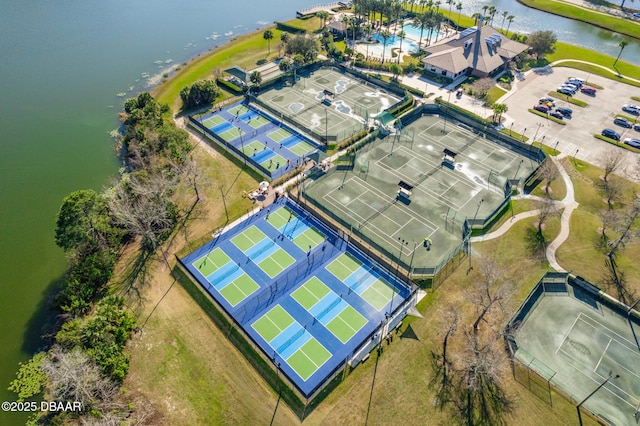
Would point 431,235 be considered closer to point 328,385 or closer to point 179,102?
point 328,385

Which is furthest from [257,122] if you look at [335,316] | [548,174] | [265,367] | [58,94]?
[548,174]

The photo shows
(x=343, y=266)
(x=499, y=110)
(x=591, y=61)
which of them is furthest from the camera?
(x=591, y=61)

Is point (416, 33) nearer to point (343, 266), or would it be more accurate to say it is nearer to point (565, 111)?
point (565, 111)

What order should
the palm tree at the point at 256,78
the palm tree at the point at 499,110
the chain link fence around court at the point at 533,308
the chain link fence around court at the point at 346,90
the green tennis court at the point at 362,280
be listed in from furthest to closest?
the palm tree at the point at 256,78 → the palm tree at the point at 499,110 → the chain link fence around court at the point at 346,90 → the green tennis court at the point at 362,280 → the chain link fence around court at the point at 533,308

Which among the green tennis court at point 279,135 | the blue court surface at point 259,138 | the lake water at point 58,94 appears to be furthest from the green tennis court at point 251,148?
the lake water at point 58,94

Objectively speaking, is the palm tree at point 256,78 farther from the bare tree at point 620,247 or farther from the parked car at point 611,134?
the parked car at point 611,134

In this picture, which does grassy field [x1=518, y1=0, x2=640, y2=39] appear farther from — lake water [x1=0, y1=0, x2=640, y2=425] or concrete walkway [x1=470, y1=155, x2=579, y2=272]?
concrete walkway [x1=470, y1=155, x2=579, y2=272]
